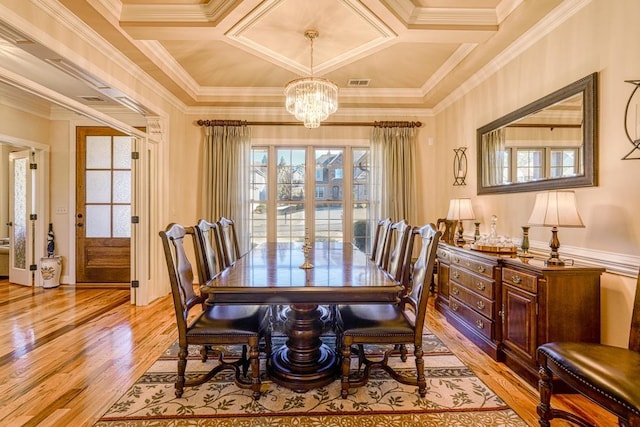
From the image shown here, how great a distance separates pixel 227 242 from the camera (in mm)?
3111

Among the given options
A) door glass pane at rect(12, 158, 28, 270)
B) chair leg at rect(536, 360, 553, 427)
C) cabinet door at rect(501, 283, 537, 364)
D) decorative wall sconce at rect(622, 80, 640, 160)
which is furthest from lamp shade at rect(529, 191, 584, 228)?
door glass pane at rect(12, 158, 28, 270)

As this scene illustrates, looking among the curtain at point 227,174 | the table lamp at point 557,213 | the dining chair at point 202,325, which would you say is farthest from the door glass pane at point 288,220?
the table lamp at point 557,213

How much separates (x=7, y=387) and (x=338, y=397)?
7.15 feet

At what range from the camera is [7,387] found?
2170mm

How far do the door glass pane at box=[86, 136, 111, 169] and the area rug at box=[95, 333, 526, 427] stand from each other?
12.8 ft

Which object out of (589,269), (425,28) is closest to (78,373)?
(589,269)

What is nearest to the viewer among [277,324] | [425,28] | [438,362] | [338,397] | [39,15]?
[338,397]

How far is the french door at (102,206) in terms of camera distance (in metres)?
4.98

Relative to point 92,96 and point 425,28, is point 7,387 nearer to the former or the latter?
point 92,96

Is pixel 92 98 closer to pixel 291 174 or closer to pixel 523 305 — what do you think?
pixel 291 174

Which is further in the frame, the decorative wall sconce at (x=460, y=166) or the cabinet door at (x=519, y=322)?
the decorative wall sconce at (x=460, y=166)

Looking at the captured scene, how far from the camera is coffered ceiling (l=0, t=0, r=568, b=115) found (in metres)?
2.67

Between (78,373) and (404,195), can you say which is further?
(404,195)

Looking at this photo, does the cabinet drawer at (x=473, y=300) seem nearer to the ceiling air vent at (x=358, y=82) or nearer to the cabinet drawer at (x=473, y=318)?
the cabinet drawer at (x=473, y=318)
